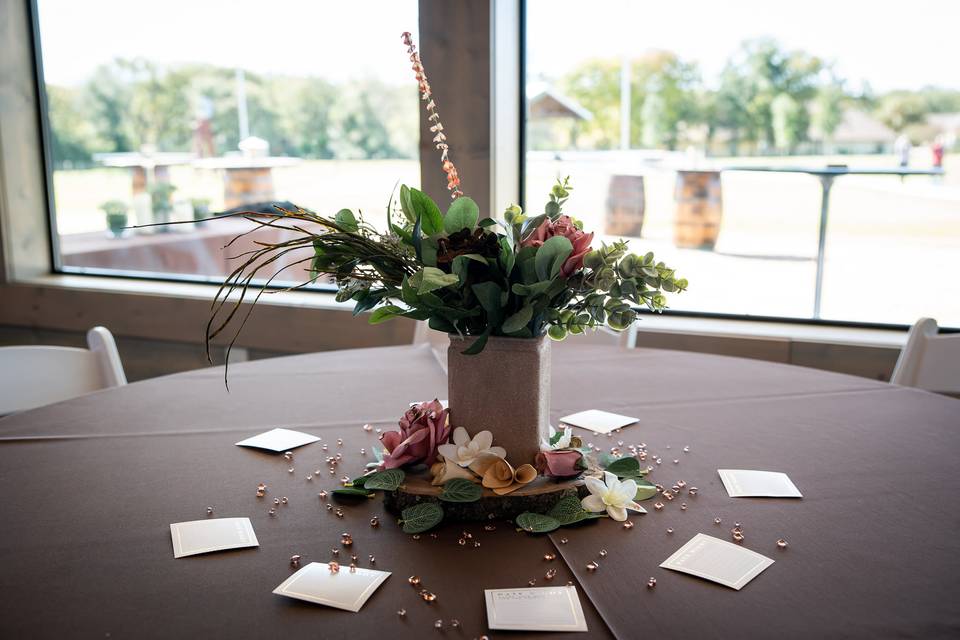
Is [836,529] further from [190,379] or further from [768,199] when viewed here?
[768,199]

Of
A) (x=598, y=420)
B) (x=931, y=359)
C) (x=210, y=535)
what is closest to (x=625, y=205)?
(x=931, y=359)

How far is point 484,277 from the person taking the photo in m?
1.16

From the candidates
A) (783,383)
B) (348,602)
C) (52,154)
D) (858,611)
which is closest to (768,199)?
(783,383)

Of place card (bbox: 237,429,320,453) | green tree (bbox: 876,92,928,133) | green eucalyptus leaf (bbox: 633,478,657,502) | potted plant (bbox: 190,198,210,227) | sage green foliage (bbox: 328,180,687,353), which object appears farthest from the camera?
potted plant (bbox: 190,198,210,227)

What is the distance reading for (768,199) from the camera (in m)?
2.93

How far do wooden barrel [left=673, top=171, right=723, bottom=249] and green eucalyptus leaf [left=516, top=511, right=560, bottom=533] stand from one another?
A: 2083 millimetres

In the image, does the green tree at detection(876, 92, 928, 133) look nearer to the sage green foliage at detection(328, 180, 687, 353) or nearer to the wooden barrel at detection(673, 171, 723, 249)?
the wooden barrel at detection(673, 171, 723, 249)

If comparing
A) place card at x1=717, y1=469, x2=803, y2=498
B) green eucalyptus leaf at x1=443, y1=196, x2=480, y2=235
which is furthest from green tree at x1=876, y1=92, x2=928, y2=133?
green eucalyptus leaf at x1=443, y1=196, x2=480, y2=235

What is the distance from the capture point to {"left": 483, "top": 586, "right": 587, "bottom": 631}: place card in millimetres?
921

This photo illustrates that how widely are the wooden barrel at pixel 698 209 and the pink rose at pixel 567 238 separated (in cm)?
191

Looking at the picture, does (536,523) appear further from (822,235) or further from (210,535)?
(822,235)

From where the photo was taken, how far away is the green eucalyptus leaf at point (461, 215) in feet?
3.91

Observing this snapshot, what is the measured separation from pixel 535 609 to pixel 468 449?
0.98ft

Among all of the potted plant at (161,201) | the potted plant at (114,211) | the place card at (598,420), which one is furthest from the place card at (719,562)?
the potted plant at (114,211)
